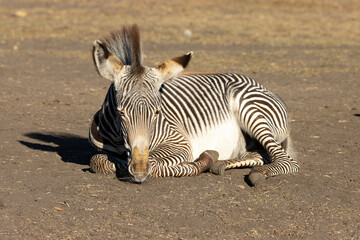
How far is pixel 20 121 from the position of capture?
9.15 m

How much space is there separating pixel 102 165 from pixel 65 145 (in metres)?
1.75

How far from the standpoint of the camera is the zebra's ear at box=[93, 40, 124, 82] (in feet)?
18.8

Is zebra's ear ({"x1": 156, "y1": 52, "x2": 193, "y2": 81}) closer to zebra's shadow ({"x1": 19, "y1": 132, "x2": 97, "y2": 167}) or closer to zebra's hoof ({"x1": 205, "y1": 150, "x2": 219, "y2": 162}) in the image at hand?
zebra's hoof ({"x1": 205, "y1": 150, "x2": 219, "y2": 162})

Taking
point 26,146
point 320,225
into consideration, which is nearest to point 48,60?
point 26,146

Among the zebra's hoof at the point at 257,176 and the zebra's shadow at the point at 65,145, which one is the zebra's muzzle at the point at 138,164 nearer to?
the zebra's hoof at the point at 257,176

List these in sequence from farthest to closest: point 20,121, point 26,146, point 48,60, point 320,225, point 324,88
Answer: point 48,60 → point 324,88 → point 20,121 → point 26,146 → point 320,225

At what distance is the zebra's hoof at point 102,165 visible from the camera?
20.4ft

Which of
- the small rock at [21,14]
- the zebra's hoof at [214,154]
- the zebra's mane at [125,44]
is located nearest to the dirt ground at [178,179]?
the small rock at [21,14]

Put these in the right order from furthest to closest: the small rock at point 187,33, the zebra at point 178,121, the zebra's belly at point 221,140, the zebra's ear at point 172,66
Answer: the small rock at point 187,33 → the zebra's belly at point 221,140 → the zebra's ear at point 172,66 → the zebra at point 178,121

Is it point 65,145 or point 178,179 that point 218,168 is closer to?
point 178,179

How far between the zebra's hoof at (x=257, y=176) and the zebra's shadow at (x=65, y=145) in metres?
1.73

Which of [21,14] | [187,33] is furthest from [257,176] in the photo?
[21,14]

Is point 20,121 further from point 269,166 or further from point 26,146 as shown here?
point 269,166

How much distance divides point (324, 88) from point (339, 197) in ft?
21.8
